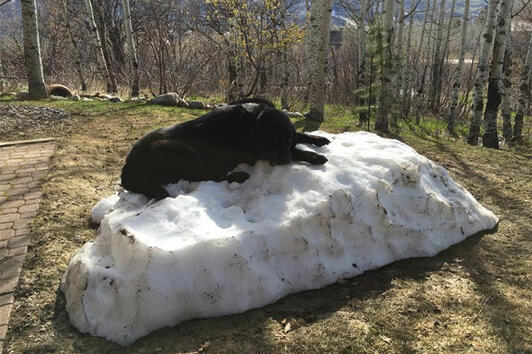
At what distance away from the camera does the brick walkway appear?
270 centimetres

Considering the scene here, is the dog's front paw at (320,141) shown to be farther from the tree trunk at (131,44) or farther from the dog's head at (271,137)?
the tree trunk at (131,44)

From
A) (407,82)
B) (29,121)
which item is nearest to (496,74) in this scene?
(407,82)

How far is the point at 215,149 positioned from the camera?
10.7 feet

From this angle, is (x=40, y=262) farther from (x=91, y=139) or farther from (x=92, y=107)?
(x=92, y=107)

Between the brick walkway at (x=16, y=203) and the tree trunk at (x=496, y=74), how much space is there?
9.29 metres

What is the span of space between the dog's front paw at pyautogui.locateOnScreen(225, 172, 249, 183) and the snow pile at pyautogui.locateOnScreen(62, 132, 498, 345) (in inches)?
2.6

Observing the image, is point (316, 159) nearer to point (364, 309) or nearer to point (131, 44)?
point (364, 309)

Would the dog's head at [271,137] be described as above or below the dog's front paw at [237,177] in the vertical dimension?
above

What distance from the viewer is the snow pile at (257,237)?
2.28 meters

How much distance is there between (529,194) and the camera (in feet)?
14.8

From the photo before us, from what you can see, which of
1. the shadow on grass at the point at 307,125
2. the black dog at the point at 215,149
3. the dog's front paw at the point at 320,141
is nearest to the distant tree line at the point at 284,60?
the shadow on grass at the point at 307,125

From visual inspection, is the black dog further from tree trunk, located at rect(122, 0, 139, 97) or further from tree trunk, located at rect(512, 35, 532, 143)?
tree trunk, located at rect(122, 0, 139, 97)

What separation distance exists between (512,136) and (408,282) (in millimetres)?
10946

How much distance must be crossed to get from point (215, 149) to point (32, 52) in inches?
421
